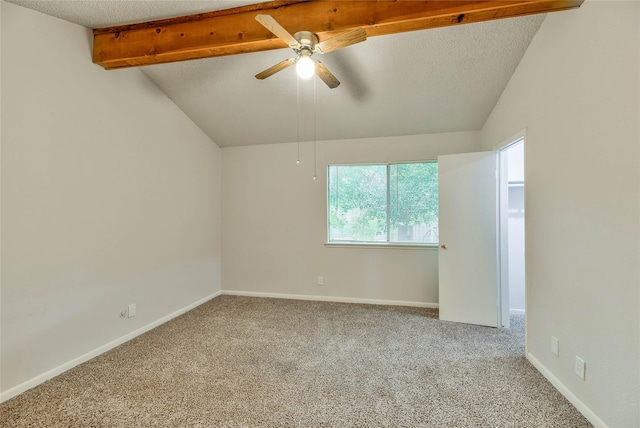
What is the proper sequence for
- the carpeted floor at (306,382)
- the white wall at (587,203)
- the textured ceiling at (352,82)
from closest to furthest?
1. the white wall at (587,203)
2. the carpeted floor at (306,382)
3. the textured ceiling at (352,82)

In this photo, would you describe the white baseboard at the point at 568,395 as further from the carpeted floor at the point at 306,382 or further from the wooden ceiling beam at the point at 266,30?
the wooden ceiling beam at the point at 266,30

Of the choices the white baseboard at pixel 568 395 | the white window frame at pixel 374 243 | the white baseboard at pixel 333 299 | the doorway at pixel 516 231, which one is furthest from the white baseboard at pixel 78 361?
the doorway at pixel 516 231

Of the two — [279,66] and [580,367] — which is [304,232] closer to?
[279,66]

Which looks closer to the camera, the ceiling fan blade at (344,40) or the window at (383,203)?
the ceiling fan blade at (344,40)

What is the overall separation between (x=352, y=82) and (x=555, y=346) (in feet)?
9.26

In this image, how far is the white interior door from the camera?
324 cm

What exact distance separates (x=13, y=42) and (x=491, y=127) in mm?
4261

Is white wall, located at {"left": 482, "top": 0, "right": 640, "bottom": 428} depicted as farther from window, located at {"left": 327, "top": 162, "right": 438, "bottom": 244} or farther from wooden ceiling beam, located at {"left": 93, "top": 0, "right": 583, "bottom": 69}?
window, located at {"left": 327, "top": 162, "right": 438, "bottom": 244}

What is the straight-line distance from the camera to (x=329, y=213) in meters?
4.22

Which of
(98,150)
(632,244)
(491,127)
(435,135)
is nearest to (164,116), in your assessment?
(98,150)

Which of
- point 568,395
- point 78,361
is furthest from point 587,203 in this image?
point 78,361

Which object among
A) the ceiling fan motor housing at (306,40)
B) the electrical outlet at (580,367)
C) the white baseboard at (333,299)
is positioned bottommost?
the white baseboard at (333,299)

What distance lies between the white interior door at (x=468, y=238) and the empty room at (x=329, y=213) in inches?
0.9

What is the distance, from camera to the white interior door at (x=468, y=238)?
324 centimetres
